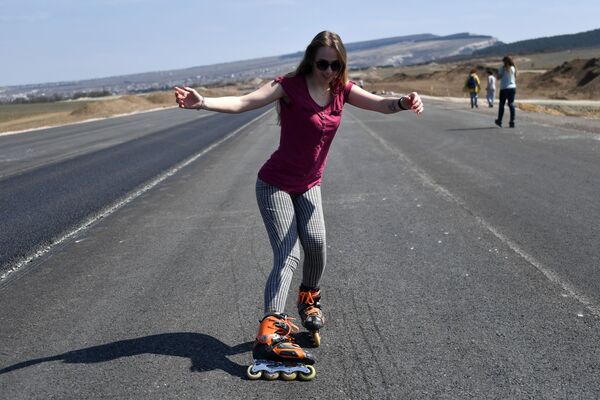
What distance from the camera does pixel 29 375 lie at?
3.81 meters

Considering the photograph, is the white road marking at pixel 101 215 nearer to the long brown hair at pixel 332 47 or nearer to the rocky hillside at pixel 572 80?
the long brown hair at pixel 332 47

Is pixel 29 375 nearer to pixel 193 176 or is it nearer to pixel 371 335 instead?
pixel 371 335

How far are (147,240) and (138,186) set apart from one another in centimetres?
442

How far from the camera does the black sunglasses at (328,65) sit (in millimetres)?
3746

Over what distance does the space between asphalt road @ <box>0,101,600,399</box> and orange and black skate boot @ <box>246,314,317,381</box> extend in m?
0.07

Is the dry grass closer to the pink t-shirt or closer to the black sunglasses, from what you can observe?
the pink t-shirt

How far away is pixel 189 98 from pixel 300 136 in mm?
677

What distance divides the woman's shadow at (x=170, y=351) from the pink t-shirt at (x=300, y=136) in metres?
1.06

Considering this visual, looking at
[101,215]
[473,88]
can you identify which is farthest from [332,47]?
[473,88]

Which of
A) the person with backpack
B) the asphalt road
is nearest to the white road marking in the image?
the asphalt road

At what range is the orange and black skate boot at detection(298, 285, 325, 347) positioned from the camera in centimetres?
393

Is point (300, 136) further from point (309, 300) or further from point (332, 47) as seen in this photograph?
point (309, 300)

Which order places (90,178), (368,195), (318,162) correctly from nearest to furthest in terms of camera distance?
(318,162), (368,195), (90,178)

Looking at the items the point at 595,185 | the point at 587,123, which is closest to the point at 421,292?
the point at 595,185
